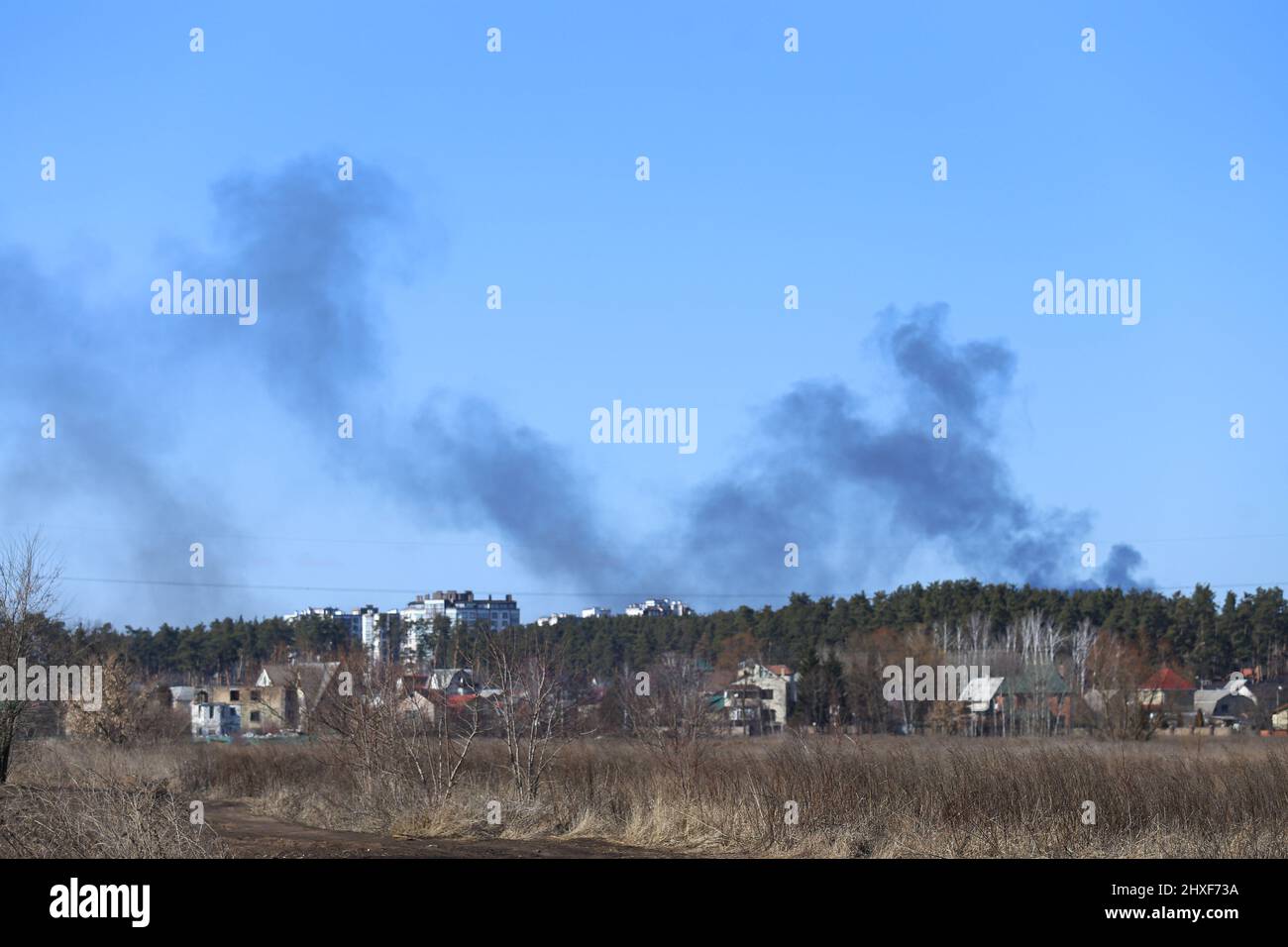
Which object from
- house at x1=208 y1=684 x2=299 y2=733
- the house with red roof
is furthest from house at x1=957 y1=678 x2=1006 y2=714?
house at x1=208 y1=684 x2=299 y2=733

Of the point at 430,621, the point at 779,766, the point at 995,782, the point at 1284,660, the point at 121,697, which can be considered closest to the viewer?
the point at 995,782

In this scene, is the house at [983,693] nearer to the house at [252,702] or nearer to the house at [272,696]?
the house at [272,696]

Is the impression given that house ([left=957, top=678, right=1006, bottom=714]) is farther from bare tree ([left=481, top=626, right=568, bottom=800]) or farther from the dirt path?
the dirt path

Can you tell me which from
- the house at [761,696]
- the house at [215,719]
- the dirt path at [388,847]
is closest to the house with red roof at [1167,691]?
the house at [761,696]

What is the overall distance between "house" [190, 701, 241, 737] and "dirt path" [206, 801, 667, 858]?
56053 mm

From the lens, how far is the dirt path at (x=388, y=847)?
21219mm

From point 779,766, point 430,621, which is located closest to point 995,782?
point 779,766

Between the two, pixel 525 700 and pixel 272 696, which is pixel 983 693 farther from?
pixel 525 700

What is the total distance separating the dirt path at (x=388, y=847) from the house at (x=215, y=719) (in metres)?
56.1

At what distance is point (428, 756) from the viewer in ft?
92.5

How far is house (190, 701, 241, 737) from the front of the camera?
80.6 m
